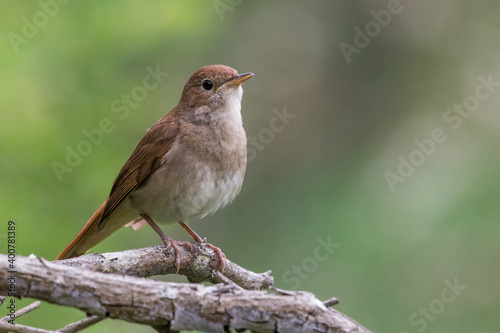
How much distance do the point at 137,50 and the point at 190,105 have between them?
1.38 meters

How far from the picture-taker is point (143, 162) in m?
5.18

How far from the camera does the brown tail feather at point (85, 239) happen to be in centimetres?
484

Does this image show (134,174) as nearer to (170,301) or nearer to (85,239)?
(85,239)

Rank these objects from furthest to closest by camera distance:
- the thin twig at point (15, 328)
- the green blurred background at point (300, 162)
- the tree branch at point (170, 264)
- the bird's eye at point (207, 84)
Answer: the green blurred background at point (300, 162) → the bird's eye at point (207, 84) → the tree branch at point (170, 264) → the thin twig at point (15, 328)

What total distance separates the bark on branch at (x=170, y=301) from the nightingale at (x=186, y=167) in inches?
80.3

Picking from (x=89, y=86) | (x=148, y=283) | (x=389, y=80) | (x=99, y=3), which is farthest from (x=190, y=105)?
(x=389, y=80)

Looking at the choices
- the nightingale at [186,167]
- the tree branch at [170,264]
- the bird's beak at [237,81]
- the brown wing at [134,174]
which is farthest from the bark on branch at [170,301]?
the bird's beak at [237,81]

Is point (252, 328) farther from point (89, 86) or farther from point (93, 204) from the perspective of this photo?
point (89, 86)

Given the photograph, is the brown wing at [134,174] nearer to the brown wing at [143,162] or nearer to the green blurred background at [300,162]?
the brown wing at [143,162]

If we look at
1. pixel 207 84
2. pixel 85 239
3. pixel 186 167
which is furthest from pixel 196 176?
pixel 85 239

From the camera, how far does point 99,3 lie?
250 inches

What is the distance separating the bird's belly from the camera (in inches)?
194

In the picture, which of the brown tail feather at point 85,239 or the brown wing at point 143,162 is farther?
the brown wing at point 143,162

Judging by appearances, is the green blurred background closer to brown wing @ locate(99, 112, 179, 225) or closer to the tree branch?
brown wing @ locate(99, 112, 179, 225)
